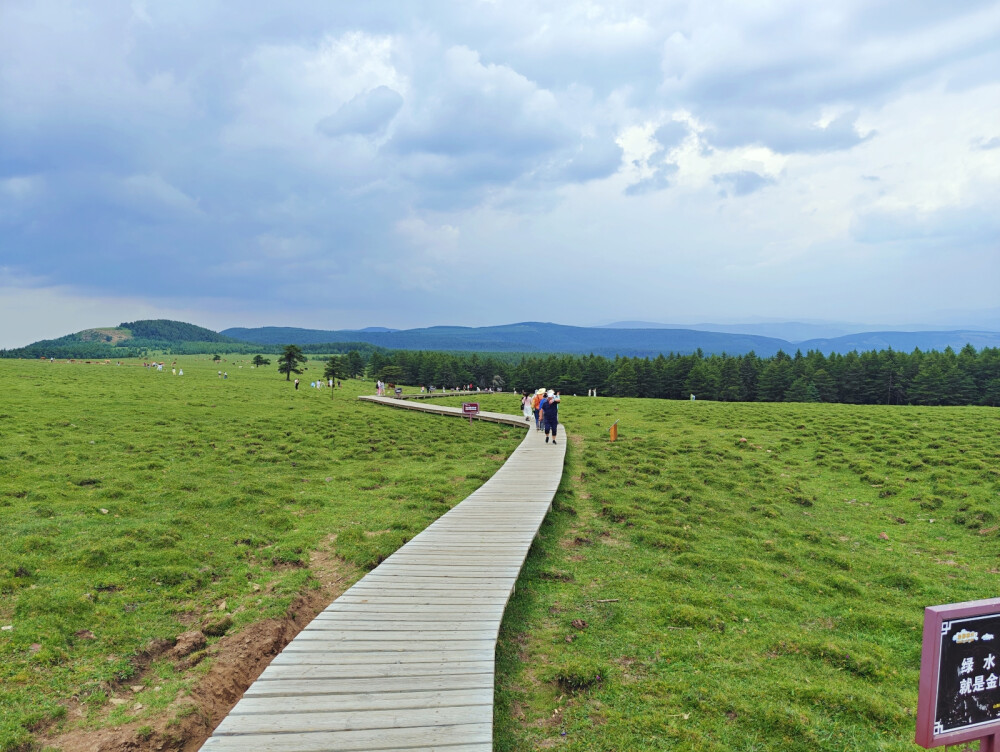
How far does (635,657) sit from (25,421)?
31562 millimetres

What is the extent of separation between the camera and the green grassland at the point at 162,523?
8.20 m

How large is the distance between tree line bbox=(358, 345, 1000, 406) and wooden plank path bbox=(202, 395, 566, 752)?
99114 millimetres

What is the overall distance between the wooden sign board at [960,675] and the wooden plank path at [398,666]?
421 centimetres

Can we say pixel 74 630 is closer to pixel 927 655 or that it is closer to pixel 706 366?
pixel 927 655

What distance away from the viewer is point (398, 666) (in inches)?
289

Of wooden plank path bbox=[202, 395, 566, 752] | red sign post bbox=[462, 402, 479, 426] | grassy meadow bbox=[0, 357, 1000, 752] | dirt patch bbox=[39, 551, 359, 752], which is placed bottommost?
dirt patch bbox=[39, 551, 359, 752]

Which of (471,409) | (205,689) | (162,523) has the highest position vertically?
(471,409)

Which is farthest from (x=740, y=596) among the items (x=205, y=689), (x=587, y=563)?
(x=205, y=689)

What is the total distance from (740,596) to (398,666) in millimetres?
7455

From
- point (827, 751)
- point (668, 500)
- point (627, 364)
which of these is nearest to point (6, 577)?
point (827, 751)

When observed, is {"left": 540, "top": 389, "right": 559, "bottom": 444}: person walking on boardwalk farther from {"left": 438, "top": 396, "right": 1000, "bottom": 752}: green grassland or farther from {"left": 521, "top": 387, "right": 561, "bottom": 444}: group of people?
{"left": 438, "top": 396, "right": 1000, "bottom": 752}: green grassland

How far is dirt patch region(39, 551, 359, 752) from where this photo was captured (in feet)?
22.0

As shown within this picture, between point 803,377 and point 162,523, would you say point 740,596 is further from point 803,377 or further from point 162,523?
point 803,377

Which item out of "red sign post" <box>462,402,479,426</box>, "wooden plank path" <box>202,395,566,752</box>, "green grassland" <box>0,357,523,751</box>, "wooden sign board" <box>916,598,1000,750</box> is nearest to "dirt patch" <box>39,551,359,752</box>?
"green grassland" <box>0,357,523,751</box>
